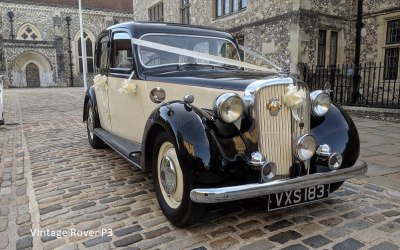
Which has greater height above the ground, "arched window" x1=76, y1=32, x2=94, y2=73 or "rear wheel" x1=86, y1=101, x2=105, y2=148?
"arched window" x1=76, y1=32, x2=94, y2=73

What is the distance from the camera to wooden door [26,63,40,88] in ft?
103

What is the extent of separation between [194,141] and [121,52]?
7.62ft

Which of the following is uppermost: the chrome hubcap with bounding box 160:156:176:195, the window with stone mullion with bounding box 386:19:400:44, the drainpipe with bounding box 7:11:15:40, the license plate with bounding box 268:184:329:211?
the drainpipe with bounding box 7:11:15:40

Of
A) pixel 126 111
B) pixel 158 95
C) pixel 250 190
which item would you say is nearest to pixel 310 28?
pixel 126 111

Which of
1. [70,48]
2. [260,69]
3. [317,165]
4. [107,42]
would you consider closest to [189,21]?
[107,42]

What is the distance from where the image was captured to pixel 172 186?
271cm

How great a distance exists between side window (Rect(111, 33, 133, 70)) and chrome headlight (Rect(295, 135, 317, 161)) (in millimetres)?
2267

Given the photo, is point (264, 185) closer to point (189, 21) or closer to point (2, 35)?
point (189, 21)

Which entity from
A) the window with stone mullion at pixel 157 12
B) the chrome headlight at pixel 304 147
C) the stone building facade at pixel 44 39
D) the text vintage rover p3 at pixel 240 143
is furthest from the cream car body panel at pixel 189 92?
the stone building facade at pixel 44 39

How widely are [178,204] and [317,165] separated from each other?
1.24 m

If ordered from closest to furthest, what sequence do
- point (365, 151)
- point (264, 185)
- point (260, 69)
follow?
point (264, 185) → point (260, 69) → point (365, 151)

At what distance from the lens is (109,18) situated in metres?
35.4

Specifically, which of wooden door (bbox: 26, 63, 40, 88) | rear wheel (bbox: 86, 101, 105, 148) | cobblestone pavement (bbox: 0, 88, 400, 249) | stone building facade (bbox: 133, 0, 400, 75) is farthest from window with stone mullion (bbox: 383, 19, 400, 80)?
wooden door (bbox: 26, 63, 40, 88)

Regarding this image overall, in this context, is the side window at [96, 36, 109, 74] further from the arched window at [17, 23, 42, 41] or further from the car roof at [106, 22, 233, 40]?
the arched window at [17, 23, 42, 41]
